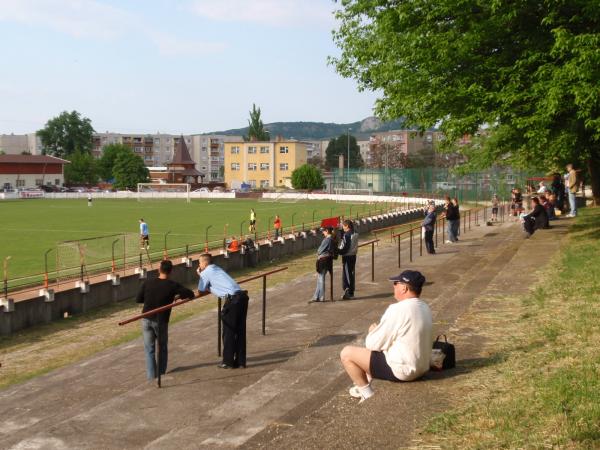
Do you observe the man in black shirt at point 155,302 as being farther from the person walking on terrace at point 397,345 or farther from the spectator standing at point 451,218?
the spectator standing at point 451,218

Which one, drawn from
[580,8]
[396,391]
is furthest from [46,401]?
[580,8]

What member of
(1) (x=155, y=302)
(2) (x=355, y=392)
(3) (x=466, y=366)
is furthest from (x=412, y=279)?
(1) (x=155, y=302)

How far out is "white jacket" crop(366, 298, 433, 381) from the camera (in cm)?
675

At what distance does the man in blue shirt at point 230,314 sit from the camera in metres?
9.29

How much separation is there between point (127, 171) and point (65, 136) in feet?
145

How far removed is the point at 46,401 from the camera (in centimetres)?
868

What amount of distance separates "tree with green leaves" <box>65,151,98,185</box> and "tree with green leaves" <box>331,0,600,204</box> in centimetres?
11678

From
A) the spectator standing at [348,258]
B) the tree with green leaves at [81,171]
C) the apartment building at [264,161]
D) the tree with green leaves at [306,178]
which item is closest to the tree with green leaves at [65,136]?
the tree with green leaves at [81,171]

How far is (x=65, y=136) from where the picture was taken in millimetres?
151250

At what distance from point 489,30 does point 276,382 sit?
12.2 m

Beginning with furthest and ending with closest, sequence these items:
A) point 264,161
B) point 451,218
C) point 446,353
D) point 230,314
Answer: point 264,161 → point 451,218 → point 230,314 → point 446,353

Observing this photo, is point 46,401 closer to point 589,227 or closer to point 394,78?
point 394,78

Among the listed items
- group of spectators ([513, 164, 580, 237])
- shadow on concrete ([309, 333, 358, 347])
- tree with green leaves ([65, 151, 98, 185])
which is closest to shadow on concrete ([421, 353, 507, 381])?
shadow on concrete ([309, 333, 358, 347])

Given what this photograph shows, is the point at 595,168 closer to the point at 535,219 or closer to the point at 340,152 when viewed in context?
the point at 535,219
